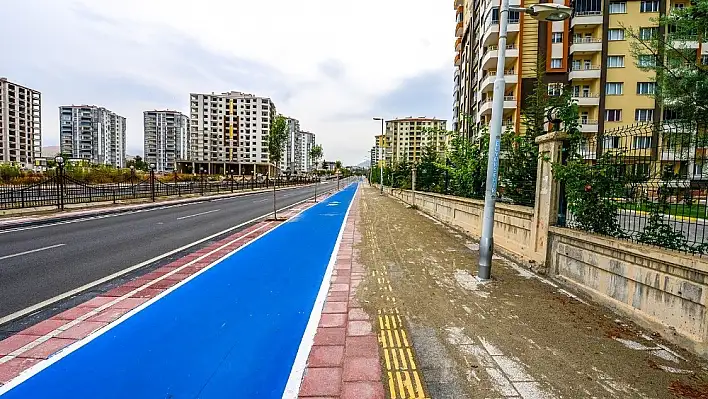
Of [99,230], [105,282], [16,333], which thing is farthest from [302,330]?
[99,230]

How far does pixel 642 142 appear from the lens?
518 cm

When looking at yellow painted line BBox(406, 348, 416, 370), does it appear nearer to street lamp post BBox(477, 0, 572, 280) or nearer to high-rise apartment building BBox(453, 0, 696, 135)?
Answer: street lamp post BBox(477, 0, 572, 280)

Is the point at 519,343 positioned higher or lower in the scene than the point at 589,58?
lower

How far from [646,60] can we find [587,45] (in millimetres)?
35936

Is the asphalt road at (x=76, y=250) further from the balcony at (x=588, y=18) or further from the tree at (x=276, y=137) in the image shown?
the balcony at (x=588, y=18)

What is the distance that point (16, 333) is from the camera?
4242mm

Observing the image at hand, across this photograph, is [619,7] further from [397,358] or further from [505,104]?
[397,358]

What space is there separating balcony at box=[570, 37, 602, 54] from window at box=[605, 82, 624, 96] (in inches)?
139

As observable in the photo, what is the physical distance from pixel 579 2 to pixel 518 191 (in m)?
37.4

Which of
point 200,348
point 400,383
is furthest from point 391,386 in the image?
point 200,348

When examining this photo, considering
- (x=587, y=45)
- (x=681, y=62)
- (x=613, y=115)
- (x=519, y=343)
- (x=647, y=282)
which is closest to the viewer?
(x=519, y=343)

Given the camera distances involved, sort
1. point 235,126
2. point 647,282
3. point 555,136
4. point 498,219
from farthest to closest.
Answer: point 235,126, point 498,219, point 555,136, point 647,282

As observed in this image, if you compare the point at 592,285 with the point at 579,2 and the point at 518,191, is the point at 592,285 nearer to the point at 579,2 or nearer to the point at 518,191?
the point at 518,191

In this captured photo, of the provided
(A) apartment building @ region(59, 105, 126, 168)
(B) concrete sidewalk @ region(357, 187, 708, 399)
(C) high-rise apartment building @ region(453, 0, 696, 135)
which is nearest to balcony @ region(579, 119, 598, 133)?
(C) high-rise apartment building @ region(453, 0, 696, 135)
